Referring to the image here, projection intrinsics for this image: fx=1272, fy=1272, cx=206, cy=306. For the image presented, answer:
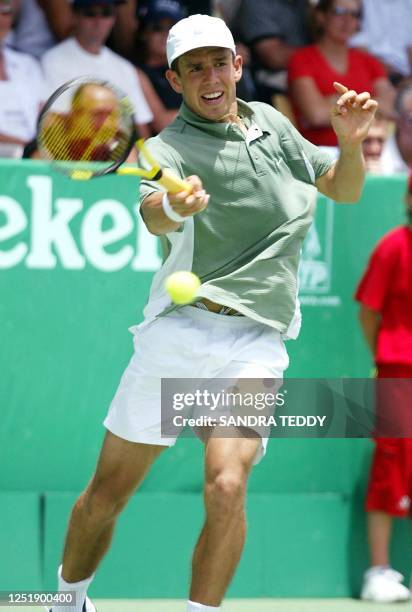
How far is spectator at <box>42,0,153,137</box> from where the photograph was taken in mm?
7188

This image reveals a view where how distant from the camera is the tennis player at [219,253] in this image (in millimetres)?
4504

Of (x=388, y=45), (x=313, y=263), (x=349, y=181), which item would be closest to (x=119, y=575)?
(x=313, y=263)

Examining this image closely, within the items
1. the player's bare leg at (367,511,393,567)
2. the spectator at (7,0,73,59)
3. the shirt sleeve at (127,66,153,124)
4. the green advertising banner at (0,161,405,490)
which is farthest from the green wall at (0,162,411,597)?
the spectator at (7,0,73,59)

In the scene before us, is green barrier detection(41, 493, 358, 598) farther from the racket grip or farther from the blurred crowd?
the racket grip

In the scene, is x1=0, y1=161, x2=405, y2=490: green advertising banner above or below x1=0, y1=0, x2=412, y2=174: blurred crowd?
below

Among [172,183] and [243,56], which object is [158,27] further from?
[172,183]

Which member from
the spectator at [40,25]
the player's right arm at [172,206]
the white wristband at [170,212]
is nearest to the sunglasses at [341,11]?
the spectator at [40,25]

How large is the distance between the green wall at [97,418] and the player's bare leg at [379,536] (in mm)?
140

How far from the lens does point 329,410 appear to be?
19.6 feet

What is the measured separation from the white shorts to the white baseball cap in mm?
934

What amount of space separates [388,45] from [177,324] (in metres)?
4.56

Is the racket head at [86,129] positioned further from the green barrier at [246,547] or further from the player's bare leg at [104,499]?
the green barrier at [246,547]

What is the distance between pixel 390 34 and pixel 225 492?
504cm

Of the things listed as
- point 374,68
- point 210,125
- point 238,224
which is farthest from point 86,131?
point 374,68
